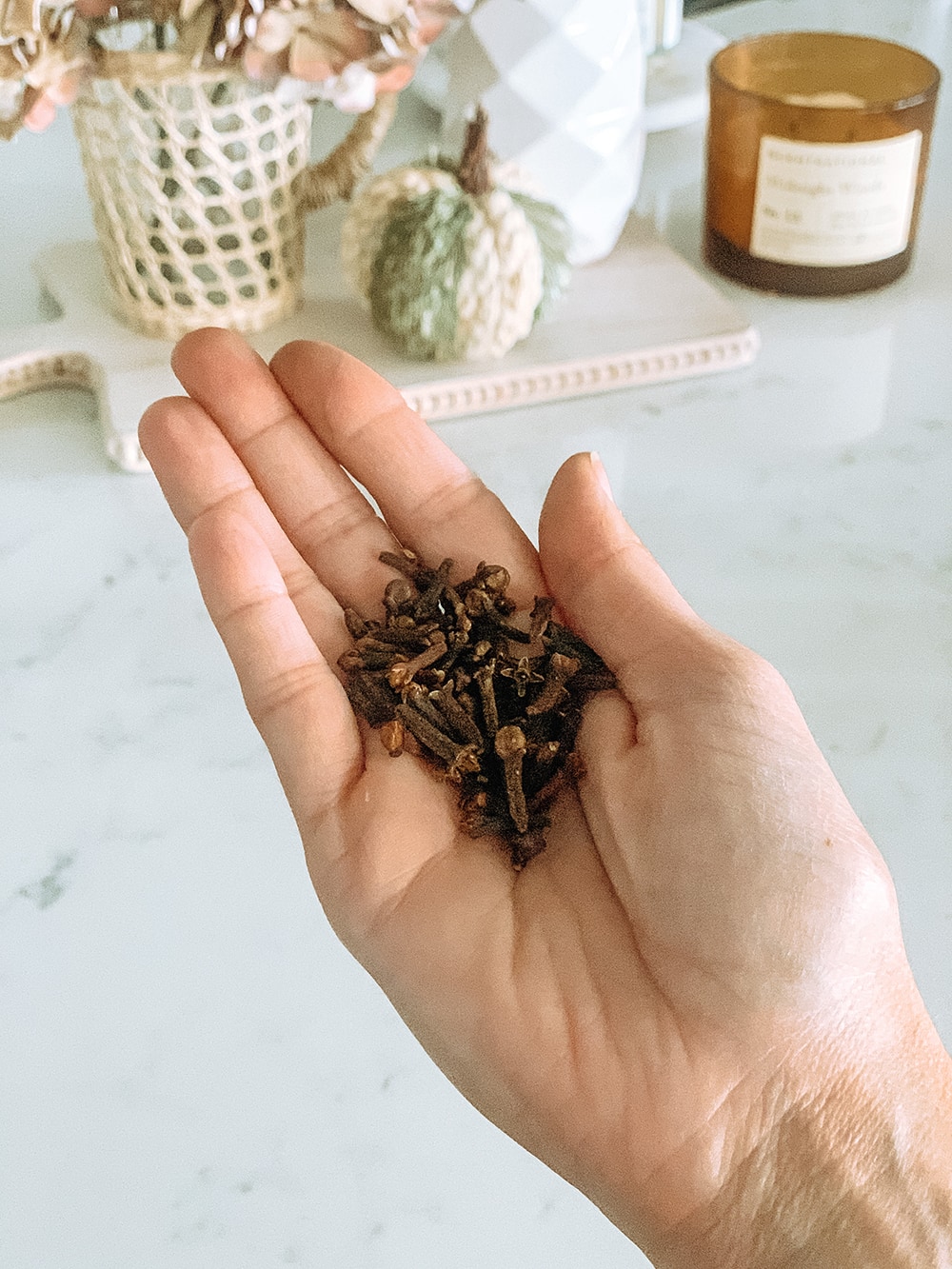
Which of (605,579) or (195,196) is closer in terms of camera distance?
(605,579)

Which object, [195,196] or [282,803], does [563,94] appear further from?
[282,803]

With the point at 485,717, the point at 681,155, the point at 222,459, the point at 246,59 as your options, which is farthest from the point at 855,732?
the point at 681,155

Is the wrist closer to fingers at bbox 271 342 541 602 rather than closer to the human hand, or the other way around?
the human hand

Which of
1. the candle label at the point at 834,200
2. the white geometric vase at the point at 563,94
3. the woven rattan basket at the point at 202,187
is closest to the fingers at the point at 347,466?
the woven rattan basket at the point at 202,187

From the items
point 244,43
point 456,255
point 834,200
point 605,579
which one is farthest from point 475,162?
point 605,579

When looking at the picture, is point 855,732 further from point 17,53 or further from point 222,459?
point 17,53

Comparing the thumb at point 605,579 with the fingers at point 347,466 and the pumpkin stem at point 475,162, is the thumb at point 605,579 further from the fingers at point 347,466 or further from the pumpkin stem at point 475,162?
the pumpkin stem at point 475,162

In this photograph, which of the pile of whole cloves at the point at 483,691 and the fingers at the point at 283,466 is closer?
the pile of whole cloves at the point at 483,691
